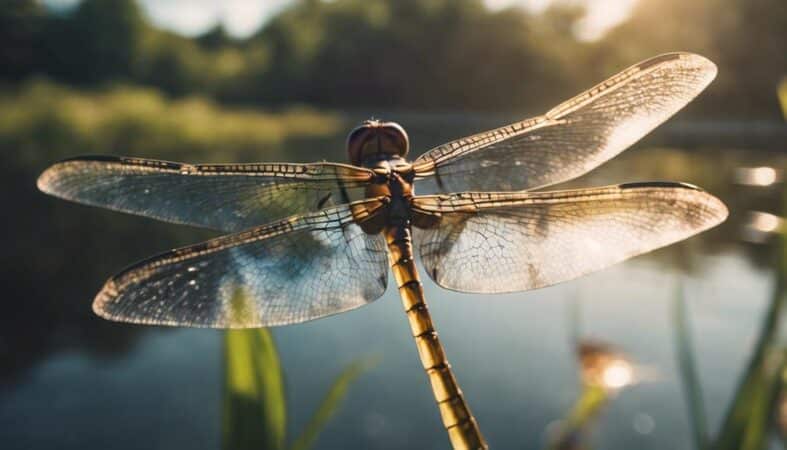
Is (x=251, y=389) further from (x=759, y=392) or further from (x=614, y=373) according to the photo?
(x=614, y=373)

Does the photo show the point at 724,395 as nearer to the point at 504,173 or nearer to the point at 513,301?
the point at 513,301

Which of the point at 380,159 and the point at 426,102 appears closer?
the point at 380,159

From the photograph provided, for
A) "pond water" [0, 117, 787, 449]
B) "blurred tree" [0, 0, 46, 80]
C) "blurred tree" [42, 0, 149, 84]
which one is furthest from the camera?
"blurred tree" [42, 0, 149, 84]

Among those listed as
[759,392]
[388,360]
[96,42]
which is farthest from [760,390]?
[96,42]

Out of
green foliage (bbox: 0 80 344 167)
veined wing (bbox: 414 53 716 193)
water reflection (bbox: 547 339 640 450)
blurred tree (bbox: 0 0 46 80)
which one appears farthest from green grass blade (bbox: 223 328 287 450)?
green foliage (bbox: 0 80 344 167)

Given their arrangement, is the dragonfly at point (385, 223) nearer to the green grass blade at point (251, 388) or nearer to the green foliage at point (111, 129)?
the green grass blade at point (251, 388)

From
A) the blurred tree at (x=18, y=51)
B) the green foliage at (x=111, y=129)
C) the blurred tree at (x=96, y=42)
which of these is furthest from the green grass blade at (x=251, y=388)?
the blurred tree at (x=96, y=42)

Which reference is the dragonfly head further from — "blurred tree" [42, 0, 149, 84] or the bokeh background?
"blurred tree" [42, 0, 149, 84]

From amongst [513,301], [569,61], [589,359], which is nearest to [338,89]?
[569,61]
